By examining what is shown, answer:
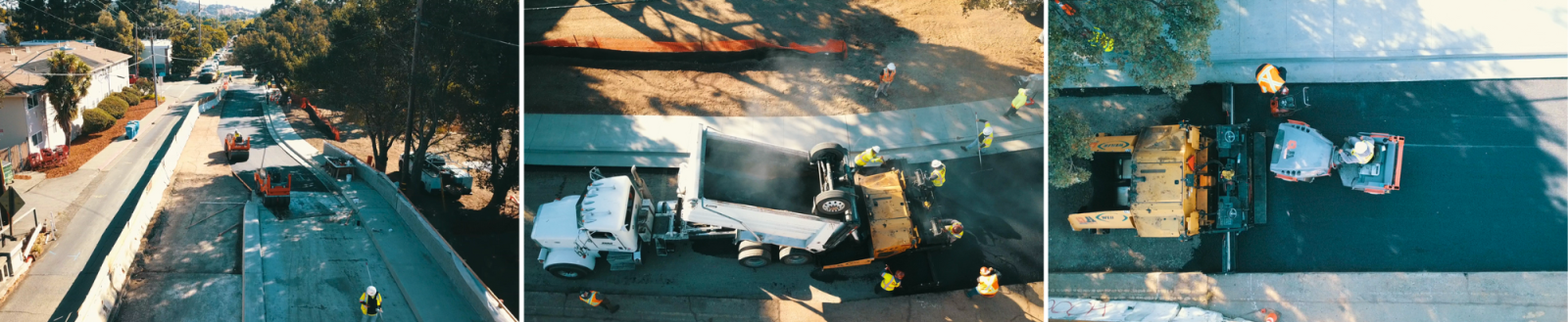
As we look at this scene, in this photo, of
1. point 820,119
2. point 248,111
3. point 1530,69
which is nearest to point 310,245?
point 248,111

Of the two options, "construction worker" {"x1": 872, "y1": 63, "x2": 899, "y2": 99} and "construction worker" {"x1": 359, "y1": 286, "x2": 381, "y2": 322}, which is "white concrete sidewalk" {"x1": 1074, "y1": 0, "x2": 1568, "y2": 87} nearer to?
"construction worker" {"x1": 872, "y1": 63, "x2": 899, "y2": 99}

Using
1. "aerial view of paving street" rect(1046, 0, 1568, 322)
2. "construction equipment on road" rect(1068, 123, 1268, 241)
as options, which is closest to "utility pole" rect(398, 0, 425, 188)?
"construction equipment on road" rect(1068, 123, 1268, 241)

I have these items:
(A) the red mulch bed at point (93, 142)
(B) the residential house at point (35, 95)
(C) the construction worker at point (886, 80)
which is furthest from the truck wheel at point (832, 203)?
A: (A) the red mulch bed at point (93, 142)

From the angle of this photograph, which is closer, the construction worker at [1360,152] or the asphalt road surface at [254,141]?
the construction worker at [1360,152]

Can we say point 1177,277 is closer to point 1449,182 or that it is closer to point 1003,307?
point 1449,182

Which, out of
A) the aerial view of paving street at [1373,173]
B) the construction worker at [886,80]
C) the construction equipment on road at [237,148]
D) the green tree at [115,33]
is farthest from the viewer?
the construction equipment on road at [237,148]

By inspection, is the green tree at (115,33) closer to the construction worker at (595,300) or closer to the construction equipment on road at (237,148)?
the construction equipment on road at (237,148)
